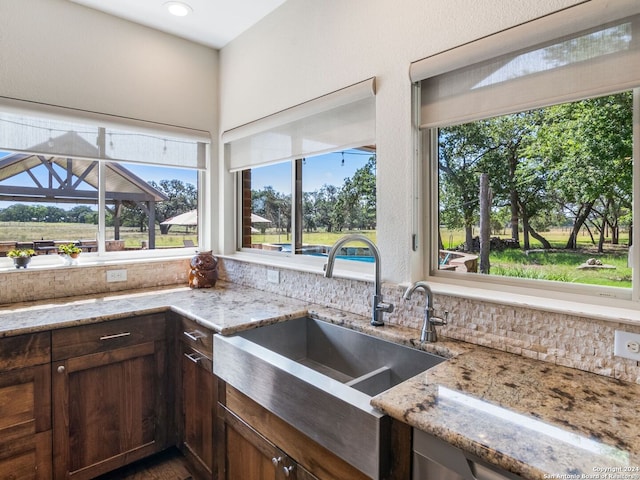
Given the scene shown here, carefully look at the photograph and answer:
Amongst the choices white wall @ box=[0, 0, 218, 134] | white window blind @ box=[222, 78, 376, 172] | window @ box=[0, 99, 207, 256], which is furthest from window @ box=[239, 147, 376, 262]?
white wall @ box=[0, 0, 218, 134]

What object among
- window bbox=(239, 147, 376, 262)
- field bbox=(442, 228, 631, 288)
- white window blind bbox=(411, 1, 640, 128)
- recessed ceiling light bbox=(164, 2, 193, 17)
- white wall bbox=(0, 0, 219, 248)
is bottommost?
field bbox=(442, 228, 631, 288)

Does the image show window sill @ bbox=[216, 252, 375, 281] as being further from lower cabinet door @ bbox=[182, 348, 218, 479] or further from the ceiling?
the ceiling

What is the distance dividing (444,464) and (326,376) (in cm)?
53

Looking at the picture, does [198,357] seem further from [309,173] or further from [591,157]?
[591,157]

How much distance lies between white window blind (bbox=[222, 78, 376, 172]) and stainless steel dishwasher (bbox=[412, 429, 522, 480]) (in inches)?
53.5

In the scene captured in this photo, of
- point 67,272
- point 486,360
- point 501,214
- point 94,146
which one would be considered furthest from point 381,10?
point 67,272

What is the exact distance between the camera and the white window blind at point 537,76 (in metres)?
1.12

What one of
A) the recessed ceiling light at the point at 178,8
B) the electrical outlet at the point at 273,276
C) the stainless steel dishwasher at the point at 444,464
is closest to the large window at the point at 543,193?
the stainless steel dishwasher at the point at 444,464

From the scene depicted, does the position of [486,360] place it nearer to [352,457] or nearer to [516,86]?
[352,457]

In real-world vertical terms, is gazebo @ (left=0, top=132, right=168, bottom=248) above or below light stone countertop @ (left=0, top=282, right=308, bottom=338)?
above

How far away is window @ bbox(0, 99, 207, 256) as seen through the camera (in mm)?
2207

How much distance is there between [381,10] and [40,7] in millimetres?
2024

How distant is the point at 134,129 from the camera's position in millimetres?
2498

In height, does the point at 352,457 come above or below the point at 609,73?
below
